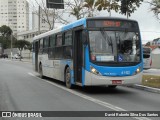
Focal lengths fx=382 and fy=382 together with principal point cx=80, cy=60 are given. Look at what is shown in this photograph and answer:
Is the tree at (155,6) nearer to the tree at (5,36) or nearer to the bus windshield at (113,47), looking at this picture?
the bus windshield at (113,47)

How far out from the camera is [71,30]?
16703 millimetres

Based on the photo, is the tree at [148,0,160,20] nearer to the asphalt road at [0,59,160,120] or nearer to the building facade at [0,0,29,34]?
the asphalt road at [0,59,160,120]

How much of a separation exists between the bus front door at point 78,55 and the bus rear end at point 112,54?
0.83 meters

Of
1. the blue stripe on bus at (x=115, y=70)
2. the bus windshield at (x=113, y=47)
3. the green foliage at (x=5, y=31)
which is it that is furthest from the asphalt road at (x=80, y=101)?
the green foliage at (x=5, y=31)

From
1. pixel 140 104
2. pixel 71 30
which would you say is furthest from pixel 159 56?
pixel 140 104

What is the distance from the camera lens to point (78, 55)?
52.0 ft

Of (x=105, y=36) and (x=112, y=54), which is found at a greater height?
(x=105, y=36)

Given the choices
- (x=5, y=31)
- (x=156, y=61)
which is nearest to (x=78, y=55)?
(x=156, y=61)

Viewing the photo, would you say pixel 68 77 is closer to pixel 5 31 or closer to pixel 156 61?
pixel 156 61

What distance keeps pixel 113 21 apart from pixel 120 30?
466 mm

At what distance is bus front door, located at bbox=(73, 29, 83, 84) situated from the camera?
15625mm

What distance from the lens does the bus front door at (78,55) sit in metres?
15.6

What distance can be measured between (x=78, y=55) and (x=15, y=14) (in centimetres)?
8080

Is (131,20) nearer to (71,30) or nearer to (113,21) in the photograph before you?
(113,21)
